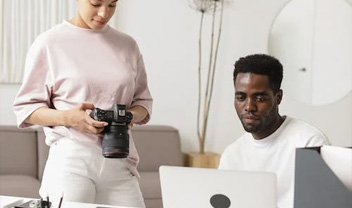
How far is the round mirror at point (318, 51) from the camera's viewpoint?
4070mm

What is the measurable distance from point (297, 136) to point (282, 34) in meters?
2.53

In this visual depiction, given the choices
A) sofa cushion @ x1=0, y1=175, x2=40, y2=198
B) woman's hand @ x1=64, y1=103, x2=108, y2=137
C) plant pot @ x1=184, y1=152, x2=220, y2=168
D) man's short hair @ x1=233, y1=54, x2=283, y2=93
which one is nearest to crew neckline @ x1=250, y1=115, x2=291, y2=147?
man's short hair @ x1=233, y1=54, x2=283, y2=93

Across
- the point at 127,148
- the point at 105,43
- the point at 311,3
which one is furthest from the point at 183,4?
the point at 127,148

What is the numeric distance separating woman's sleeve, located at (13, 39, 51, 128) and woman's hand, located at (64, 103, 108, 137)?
146mm

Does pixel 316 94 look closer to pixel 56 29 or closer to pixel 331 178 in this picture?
pixel 56 29

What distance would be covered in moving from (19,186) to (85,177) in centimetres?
150

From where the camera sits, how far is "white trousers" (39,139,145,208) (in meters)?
1.58

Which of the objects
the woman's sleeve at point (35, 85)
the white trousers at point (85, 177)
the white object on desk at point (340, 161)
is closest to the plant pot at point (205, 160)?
the white trousers at point (85, 177)

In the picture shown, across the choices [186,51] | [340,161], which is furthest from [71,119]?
[186,51]

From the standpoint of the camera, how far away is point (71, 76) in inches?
64.7

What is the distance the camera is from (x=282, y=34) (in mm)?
4043

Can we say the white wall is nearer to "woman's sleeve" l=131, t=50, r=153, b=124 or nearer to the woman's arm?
"woman's sleeve" l=131, t=50, r=153, b=124

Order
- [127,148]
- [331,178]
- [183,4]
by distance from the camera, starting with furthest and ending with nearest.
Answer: [183,4] < [127,148] < [331,178]

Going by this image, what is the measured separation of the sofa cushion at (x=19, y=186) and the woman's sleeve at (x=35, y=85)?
1.33 meters
